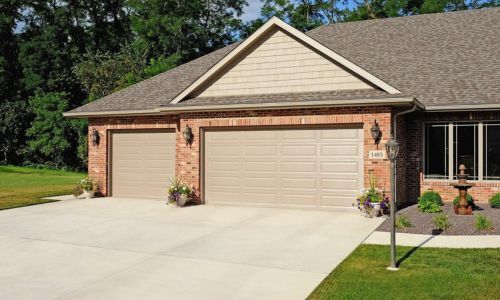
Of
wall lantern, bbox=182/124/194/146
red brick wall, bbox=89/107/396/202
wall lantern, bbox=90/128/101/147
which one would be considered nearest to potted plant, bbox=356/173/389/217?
red brick wall, bbox=89/107/396/202

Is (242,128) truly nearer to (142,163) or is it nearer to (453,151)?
(142,163)

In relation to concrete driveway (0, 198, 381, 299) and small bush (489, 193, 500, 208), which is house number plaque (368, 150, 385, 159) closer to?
concrete driveway (0, 198, 381, 299)

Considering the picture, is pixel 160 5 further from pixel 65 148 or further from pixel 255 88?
pixel 255 88

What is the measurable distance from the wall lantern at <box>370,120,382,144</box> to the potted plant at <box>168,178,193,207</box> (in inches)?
237

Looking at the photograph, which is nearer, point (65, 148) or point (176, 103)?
point (176, 103)

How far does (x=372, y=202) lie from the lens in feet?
41.6

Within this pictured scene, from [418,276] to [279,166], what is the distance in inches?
302

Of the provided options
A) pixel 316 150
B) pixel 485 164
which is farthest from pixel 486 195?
pixel 316 150

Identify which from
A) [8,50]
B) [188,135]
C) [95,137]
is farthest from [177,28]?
[188,135]

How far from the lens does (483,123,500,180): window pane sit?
14.6 metres

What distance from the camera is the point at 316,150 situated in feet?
46.2

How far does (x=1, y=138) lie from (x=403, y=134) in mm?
40366

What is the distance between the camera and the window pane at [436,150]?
15.2 m

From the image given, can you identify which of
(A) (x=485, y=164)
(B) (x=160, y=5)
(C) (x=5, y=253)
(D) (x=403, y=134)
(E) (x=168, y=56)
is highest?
(B) (x=160, y=5)
